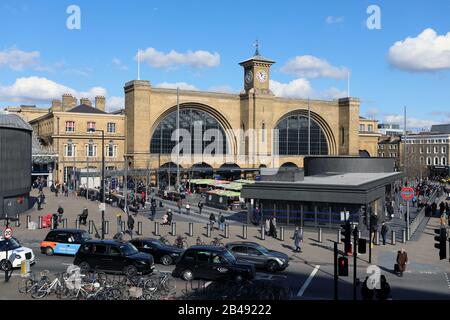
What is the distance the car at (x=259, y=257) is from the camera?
22266 millimetres

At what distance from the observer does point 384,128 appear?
196250mm

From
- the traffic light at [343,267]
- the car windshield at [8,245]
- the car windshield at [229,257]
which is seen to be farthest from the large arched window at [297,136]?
the traffic light at [343,267]

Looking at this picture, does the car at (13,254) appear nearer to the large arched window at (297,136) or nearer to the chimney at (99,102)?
the chimney at (99,102)

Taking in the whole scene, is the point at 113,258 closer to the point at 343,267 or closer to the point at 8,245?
the point at 8,245

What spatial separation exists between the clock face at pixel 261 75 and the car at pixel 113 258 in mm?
64033

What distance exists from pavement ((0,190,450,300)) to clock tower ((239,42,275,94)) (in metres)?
45.7

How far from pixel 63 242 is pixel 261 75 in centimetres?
6187

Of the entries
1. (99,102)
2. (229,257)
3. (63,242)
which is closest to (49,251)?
(63,242)

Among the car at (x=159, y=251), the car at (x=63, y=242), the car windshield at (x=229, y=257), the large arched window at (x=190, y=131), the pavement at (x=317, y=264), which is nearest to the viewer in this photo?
the pavement at (x=317, y=264)

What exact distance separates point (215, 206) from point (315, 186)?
643 inches

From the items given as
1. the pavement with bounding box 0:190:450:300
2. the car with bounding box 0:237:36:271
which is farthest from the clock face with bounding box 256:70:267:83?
the car with bounding box 0:237:36:271
